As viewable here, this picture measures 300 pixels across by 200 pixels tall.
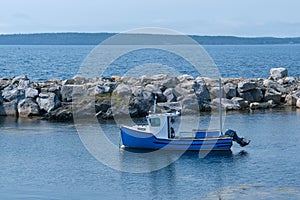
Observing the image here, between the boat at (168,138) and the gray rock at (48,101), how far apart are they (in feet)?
48.5

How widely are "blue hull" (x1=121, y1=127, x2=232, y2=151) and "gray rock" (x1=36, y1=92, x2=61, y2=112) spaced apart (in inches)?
583

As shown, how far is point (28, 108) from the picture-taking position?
56562mm

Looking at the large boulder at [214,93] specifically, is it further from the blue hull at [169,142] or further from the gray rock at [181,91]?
the blue hull at [169,142]

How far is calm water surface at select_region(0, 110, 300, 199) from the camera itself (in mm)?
31391

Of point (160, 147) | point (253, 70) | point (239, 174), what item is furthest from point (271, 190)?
point (253, 70)

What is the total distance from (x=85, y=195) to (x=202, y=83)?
3269cm

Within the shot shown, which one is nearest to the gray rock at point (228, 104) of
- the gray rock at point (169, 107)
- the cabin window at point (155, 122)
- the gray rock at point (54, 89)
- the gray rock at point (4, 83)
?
the gray rock at point (169, 107)

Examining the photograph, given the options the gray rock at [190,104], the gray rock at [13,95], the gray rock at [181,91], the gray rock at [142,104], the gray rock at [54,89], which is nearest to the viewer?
the gray rock at [142,104]

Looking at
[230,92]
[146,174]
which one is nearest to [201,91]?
[230,92]

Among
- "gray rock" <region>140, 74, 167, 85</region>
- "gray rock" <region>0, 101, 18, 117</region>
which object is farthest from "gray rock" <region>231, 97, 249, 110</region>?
"gray rock" <region>0, 101, 18, 117</region>

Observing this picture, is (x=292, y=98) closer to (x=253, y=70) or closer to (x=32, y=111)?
(x=32, y=111)

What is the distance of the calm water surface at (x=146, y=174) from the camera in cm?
3139

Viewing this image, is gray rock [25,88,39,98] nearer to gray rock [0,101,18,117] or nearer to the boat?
gray rock [0,101,18,117]

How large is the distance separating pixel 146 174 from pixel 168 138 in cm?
700
